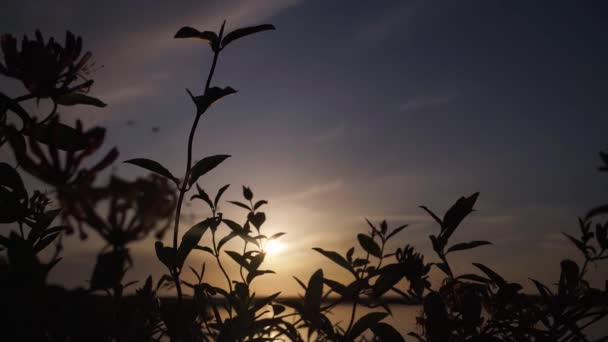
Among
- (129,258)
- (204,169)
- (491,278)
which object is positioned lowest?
(491,278)

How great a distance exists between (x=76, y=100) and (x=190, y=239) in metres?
0.53

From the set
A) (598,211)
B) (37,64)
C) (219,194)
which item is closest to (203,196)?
(219,194)

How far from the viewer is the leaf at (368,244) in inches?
62.9

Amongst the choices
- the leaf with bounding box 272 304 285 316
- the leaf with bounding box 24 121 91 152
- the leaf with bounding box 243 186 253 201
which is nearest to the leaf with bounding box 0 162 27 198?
the leaf with bounding box 24 121 91 152

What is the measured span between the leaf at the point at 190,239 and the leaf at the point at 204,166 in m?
0.15

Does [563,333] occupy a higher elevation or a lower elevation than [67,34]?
lower

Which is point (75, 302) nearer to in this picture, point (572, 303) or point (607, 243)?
point (572, 303)

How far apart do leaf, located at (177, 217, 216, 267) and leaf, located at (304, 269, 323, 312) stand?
452mm

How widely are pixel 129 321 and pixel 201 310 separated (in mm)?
284

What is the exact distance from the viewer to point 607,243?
1578 millimetres

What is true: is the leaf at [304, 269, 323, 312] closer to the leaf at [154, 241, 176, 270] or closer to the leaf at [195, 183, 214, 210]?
the leaf at [154, 241, 176, 270]

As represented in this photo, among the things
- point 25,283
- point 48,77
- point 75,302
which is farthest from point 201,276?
point 48,77

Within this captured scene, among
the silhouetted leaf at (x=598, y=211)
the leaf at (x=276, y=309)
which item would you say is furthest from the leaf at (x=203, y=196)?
the silhouetted leaf at (x=598, y=211)

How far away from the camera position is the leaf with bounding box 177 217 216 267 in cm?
122
